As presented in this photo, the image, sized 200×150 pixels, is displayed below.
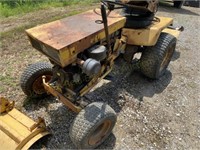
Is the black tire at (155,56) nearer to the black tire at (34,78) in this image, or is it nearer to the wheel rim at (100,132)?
the wheel rim at (100,132)

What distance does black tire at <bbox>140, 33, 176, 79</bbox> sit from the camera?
3.80 meters

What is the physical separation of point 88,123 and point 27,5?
596cm

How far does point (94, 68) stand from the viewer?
266 centimetres

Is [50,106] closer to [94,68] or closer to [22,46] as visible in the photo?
[94,68]

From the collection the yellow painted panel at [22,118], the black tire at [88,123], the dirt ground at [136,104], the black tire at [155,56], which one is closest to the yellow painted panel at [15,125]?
the yellow painted panel at [22,118]

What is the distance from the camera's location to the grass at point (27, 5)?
7.00m

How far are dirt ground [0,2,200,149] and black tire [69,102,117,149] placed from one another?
0.34m

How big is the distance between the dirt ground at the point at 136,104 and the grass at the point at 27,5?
76.8 inches

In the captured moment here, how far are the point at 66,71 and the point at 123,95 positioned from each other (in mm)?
1202

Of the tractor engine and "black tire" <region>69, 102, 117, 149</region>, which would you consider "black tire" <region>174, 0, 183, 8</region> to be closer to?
the tractor engine

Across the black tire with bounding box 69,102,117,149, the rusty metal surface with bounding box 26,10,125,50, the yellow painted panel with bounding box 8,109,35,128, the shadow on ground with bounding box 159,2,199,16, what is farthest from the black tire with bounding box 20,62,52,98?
the shadow on ground with bounding box 159,2,199,16

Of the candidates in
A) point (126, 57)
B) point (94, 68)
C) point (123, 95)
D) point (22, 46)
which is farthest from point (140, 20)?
point (22, 46)

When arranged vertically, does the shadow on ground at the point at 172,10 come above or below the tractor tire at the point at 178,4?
below

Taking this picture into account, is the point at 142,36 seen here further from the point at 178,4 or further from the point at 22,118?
the point at 178,4
